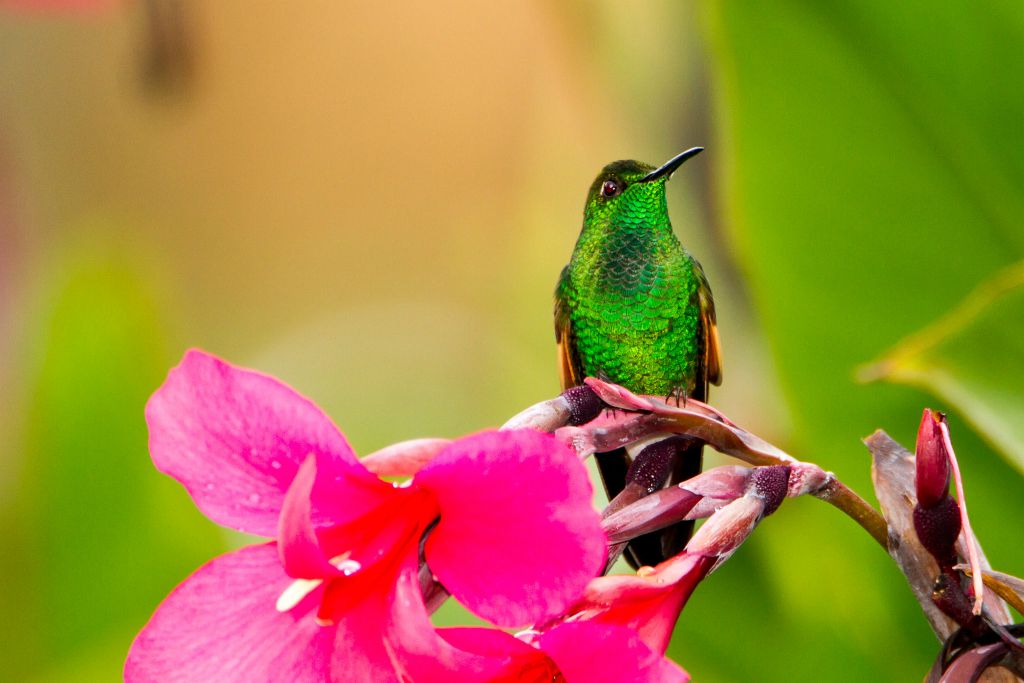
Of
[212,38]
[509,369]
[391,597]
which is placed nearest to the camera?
[391,597]

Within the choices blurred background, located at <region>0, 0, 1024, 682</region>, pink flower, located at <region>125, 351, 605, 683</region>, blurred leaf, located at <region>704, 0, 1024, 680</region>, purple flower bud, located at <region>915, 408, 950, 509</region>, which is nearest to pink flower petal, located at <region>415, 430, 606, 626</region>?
pink flower, located at <region>125, 351, 605, 683</region>

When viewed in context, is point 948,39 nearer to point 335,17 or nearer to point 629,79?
point 629,79

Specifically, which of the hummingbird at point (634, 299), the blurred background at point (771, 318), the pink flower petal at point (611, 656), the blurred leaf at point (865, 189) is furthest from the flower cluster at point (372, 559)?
the blurred leaf at point (865, 189)

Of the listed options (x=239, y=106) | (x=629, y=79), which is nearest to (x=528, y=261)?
(x=629, y=79)

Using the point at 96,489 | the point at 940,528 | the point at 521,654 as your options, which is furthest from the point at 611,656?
the point at 96,489

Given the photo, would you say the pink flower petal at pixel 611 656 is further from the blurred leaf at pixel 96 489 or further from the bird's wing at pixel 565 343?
the blurred leaf at pixel 96 489
